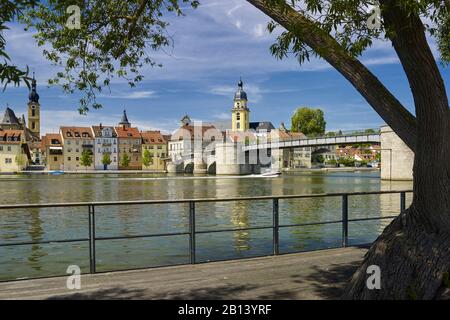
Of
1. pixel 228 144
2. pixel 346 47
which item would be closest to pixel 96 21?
pixel 346 47

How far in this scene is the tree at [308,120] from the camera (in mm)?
125438

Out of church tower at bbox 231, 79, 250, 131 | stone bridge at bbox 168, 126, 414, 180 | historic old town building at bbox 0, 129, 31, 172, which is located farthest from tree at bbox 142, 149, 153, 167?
church tower at bbox 231, 79, 250, 131

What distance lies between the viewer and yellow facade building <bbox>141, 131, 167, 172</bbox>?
138 m

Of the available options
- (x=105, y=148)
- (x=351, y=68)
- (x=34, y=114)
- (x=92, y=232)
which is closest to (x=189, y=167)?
(x=105, y=148)

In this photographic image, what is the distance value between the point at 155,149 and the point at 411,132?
13638 centimetres

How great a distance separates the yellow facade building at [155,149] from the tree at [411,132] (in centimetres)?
13171

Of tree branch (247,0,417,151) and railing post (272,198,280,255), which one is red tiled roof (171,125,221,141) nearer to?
railing post (272,198,280,255)

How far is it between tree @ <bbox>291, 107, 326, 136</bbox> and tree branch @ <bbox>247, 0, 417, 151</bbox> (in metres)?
122

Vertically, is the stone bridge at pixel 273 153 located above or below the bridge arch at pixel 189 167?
above

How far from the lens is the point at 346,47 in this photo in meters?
6.07

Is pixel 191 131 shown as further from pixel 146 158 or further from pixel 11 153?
pixel 11 153

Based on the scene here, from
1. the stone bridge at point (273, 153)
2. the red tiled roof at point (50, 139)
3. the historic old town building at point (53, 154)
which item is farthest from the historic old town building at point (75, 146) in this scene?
the stone bridge at point (273, 153)

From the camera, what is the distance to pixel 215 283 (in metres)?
6.34

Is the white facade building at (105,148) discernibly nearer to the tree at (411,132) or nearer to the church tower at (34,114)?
the church tower at (34,114)
